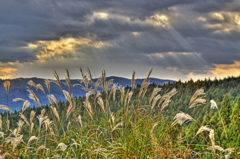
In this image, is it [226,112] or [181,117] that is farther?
[226,112]

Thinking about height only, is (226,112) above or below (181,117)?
below

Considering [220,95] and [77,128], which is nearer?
[77,128]

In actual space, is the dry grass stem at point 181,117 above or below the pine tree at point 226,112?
above

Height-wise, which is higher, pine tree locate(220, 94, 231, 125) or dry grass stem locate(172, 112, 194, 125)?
dry grass stem locate(172, 112, 194, 125)

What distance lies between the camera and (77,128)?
6.05 m

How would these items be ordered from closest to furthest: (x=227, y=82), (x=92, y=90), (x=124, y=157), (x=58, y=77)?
(x=124, y=157)
(x=58, y=77)
(x=92, y=90)
(x=227, y=82)

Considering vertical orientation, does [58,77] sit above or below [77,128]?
above

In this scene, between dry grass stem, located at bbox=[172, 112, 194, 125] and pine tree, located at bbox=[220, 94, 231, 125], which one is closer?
dry grass stem, located at bbox=[172, 112, 194, 125]

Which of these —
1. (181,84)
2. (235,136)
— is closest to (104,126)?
(235,136)

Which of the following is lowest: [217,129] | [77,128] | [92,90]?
[217,129]

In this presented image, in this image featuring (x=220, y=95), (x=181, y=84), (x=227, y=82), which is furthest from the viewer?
(x=181, y=84)

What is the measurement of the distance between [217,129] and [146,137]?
531 centimetres

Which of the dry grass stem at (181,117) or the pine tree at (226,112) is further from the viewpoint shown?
the pine tree at (226,112)

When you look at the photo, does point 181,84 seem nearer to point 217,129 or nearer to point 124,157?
point 217,129
